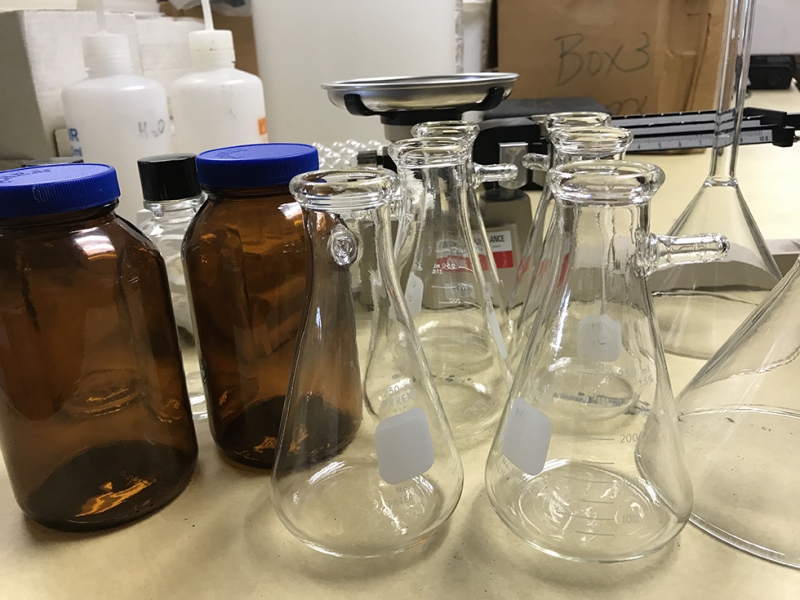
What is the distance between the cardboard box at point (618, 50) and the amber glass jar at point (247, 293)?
110cm

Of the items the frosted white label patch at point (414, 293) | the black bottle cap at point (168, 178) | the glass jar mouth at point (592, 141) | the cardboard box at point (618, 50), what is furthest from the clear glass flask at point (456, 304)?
the cardboard box at point (618, 50)

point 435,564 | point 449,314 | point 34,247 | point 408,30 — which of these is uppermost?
point 408,30

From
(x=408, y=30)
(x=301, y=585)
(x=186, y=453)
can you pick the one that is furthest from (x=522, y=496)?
(x=408, y=30)

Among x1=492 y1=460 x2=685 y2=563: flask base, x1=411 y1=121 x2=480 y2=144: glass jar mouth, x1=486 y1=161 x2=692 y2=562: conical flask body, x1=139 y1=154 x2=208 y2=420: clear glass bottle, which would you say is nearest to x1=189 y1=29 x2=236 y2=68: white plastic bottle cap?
x1=139 y1=154 x2=208 y2=420: clear glass bottle

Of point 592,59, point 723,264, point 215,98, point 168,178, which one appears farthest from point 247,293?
point 592,59

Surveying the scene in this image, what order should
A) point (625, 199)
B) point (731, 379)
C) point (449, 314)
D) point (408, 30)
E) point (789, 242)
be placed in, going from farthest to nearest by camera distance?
point (408, 30) < point (789, 242) < point (449, 314) < point (731, 379) < point (625, 199)

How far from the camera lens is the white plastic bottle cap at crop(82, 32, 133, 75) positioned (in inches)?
32.0

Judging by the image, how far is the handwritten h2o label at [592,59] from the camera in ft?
4.72

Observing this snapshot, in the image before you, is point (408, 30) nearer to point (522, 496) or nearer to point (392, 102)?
point (392, 102)

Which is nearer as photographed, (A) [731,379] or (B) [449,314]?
(A) [731,379]

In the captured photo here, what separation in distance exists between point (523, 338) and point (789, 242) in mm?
551

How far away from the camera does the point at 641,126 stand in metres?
1.04

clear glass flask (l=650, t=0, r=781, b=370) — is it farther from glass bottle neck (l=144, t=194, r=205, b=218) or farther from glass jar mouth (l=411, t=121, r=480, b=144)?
glass bottle neck (l=144, t=194, r=205, b=218)

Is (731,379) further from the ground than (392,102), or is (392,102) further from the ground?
(392,102)
